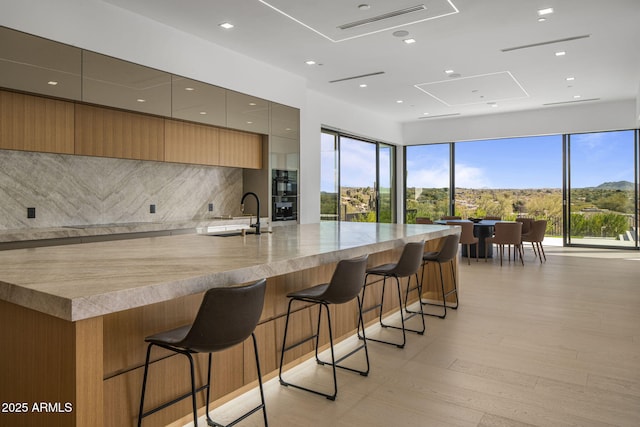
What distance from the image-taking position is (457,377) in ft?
9.95

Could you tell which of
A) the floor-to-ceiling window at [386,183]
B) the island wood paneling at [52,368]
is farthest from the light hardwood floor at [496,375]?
the floor-to-ceiling window at [386,183]

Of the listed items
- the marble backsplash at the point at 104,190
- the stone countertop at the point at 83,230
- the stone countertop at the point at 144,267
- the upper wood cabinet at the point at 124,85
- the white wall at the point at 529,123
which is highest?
the white wall at the point at 529,123

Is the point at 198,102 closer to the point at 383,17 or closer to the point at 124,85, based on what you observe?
the point at 124,85

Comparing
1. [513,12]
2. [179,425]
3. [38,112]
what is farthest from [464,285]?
[38,112]

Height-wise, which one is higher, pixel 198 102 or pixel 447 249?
pixel 198 102

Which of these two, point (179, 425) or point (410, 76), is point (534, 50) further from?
point (179, 425)

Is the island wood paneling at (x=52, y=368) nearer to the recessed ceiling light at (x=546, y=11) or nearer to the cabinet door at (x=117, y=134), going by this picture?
the cabinet door at (x=117, y=134)

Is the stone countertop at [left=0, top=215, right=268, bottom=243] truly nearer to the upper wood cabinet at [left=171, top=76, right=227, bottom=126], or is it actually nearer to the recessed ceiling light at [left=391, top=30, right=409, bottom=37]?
the upper wood cabinet at [left=171, top=76, right=227, bottom=126]

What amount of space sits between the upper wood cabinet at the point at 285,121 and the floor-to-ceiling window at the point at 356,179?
5.61ft

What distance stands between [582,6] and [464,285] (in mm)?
3579

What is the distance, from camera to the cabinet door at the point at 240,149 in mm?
5992

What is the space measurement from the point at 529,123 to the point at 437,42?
5.72 metres

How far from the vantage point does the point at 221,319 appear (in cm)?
189

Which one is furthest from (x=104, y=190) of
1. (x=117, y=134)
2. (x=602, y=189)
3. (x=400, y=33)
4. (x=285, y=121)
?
(x=602, y=189)
